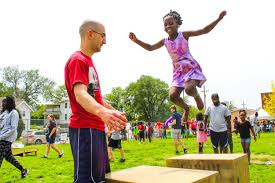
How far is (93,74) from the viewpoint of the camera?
2.73m

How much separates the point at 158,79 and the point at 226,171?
8631 cm

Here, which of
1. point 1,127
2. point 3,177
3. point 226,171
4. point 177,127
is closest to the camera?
point 226,171

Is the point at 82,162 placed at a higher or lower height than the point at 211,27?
lower

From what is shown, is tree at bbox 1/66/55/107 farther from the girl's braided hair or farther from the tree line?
the girl's braided hair

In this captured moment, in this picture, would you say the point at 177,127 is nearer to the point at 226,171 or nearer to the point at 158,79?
the point at 226,171

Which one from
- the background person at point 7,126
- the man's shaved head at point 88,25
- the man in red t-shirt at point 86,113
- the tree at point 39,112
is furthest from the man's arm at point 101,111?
the tree at point 39,112

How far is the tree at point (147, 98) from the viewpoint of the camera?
87.2m

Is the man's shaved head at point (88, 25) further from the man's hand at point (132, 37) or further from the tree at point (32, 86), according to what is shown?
the tree at point (32, 86)

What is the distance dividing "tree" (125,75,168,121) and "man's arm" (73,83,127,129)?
8451cm

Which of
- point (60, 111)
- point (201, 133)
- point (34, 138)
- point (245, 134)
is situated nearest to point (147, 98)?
point (60, 111)

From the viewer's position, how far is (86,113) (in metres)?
2.64

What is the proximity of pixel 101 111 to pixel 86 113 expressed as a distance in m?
0.50

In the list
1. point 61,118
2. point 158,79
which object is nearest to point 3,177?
point 158,79

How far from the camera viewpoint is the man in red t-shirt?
2506 mm
